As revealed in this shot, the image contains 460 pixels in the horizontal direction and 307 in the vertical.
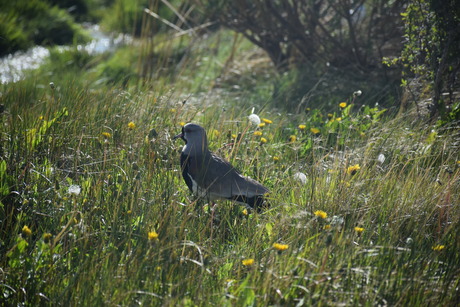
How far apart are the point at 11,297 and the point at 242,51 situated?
626 centimetres

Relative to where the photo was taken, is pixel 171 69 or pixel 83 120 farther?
pixel 171 69

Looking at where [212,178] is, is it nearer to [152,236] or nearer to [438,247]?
[152,236]

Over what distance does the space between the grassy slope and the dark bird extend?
104 millimetres

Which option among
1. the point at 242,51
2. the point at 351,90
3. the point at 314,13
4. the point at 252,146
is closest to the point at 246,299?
the point at 252,146

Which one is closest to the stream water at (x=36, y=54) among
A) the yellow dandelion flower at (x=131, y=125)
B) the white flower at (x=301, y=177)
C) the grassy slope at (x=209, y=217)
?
the grassy slope at (x=209, y=217)

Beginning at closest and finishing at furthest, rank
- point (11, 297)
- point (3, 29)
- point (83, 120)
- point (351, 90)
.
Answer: point (11, 297), point (83, 120), point (351, 90), point (3, 29)

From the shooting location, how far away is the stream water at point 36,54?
24.6ft

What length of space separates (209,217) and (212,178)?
0.27 meters

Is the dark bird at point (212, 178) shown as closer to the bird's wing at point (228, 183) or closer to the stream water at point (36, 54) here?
the bird's wing at point (228, 183)

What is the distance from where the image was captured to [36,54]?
8.49 metres

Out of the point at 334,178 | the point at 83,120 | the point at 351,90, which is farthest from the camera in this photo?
the point at 351,90

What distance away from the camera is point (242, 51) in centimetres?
837

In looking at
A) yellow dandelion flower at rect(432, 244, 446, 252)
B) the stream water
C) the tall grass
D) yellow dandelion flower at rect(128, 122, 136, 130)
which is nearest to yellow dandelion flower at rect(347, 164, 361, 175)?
the tall grass

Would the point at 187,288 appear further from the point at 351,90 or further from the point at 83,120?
the point at 351,90
